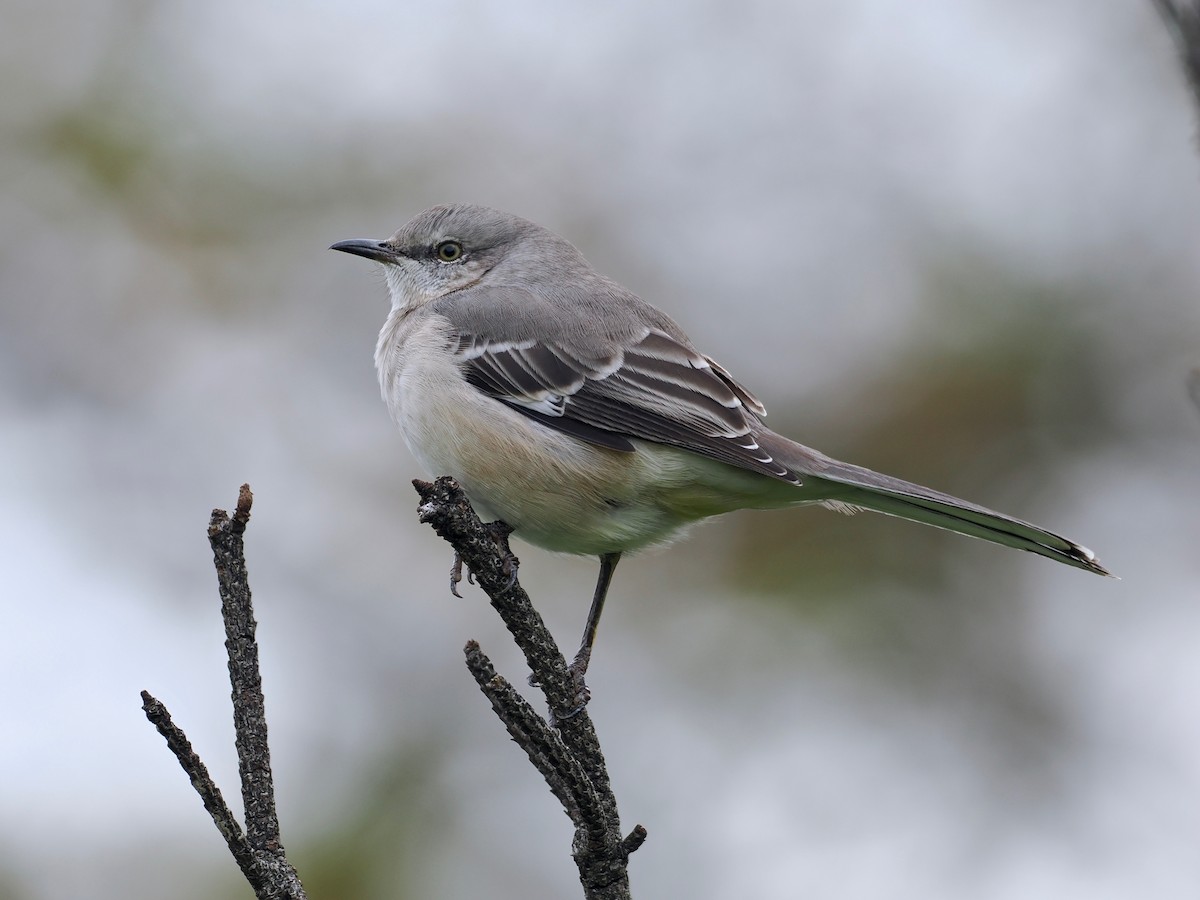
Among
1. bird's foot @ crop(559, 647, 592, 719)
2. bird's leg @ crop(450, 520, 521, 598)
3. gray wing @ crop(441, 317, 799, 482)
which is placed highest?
gray wing @ crop(441, 317, 799, 482)

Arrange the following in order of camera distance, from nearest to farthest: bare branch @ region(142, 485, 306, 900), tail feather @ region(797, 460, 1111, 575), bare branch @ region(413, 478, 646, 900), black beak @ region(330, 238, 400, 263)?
bare branch @ region(142, 485, 306, 900) → bare branch @ region(413, 478, 646, 900) → tail feather @ region(797, 460, 1111, 575) → black beak @ region(330, 238, 400, 263)

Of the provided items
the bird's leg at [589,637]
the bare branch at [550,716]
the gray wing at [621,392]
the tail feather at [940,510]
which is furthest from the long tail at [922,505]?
the bare branch at [550,716]

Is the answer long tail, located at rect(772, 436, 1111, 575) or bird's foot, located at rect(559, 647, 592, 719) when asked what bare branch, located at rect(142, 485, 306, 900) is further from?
long tail, located at rect(772, 436, 1111, 575)

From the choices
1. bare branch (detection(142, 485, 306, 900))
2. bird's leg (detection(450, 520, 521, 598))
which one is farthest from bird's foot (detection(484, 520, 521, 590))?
bare branch (detection(142, 485, 306, 900))

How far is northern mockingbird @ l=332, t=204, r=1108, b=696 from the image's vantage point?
14.8 ft

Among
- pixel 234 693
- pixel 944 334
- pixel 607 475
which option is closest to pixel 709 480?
pixel 607 475

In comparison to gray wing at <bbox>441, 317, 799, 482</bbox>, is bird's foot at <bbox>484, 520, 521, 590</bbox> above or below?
below

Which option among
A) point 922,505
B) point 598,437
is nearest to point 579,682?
point 598,437

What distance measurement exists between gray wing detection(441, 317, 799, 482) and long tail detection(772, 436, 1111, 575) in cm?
17

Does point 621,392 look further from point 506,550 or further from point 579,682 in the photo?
point 579,682

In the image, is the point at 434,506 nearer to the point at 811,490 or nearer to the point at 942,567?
the point at 811,490

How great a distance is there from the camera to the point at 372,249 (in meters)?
5.99

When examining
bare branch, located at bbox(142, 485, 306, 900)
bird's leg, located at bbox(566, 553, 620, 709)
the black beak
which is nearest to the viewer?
bare branch, located at bbox(142, 485, 306, 900)

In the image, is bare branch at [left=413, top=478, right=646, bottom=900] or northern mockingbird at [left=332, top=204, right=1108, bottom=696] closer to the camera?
bare branch at [left=413, top=478, right=646, bottom=900]
